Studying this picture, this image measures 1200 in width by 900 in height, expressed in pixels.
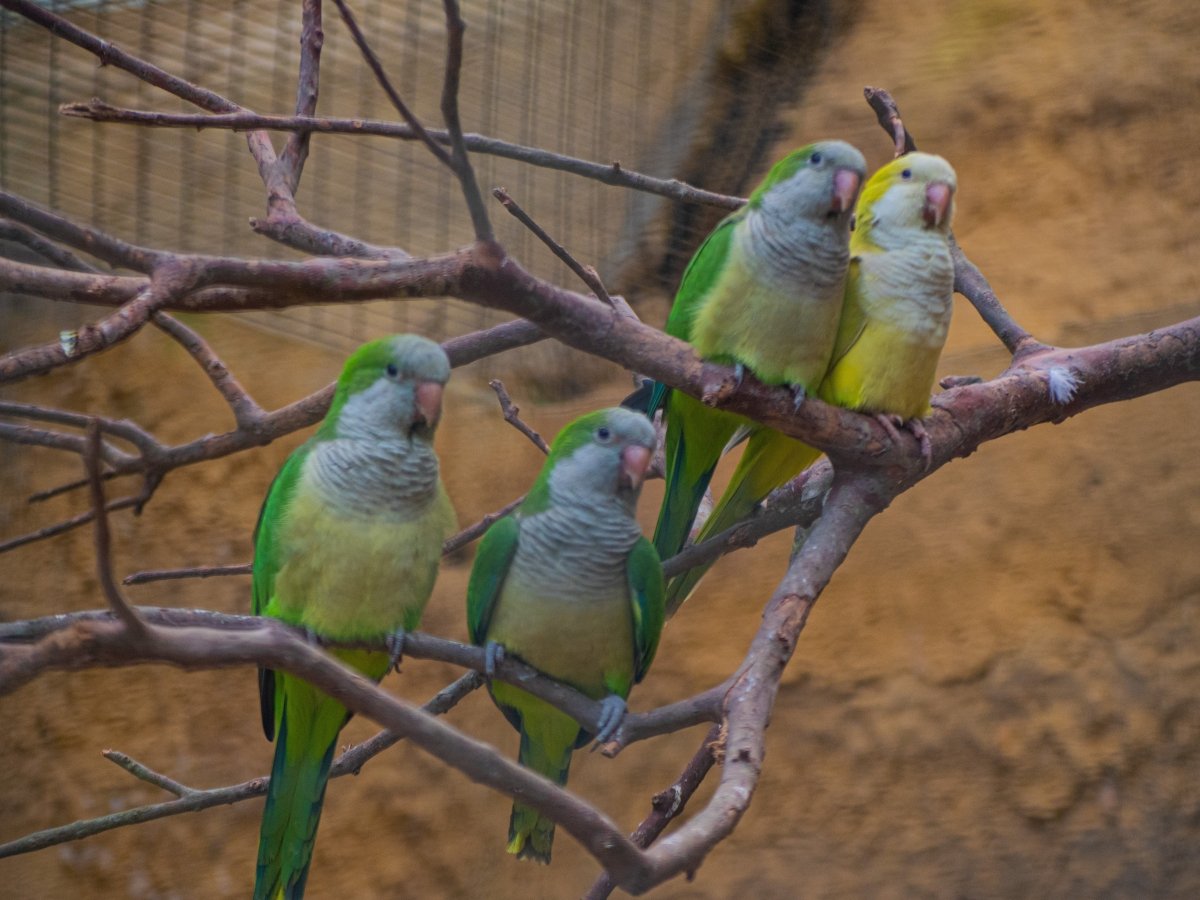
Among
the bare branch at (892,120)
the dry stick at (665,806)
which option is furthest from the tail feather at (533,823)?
the bare branch at (892,120)

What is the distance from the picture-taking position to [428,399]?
2160 mm

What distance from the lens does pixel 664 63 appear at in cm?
451

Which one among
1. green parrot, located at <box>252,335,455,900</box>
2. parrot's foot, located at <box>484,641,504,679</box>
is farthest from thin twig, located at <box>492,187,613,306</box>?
parrot's foot, located at <box>484,641,504,679</box>

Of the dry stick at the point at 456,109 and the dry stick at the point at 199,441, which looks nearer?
the dry stick at the point at 456,109

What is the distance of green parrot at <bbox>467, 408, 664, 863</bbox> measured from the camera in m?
2.23

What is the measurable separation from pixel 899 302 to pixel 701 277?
40cm

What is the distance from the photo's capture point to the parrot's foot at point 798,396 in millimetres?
2182

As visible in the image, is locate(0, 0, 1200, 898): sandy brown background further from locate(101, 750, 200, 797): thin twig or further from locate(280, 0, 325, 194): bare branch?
locate(101, 750, 200, 797): thin twig

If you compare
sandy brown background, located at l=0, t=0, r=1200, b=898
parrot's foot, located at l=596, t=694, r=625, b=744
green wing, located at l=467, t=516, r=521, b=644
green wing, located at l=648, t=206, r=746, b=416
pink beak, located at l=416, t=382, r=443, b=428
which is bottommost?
sandy brown background, located at l=0, t=0, r=1200, b=898

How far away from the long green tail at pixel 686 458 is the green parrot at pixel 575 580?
17 centimetres

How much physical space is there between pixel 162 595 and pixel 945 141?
334 cm

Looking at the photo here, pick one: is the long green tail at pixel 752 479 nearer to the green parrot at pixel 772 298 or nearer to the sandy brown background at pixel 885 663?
the green parrot at pixel 772 298

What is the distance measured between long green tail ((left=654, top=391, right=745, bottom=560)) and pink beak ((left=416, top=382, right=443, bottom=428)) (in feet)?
1.79

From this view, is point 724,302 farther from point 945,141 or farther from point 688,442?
point 945,141
